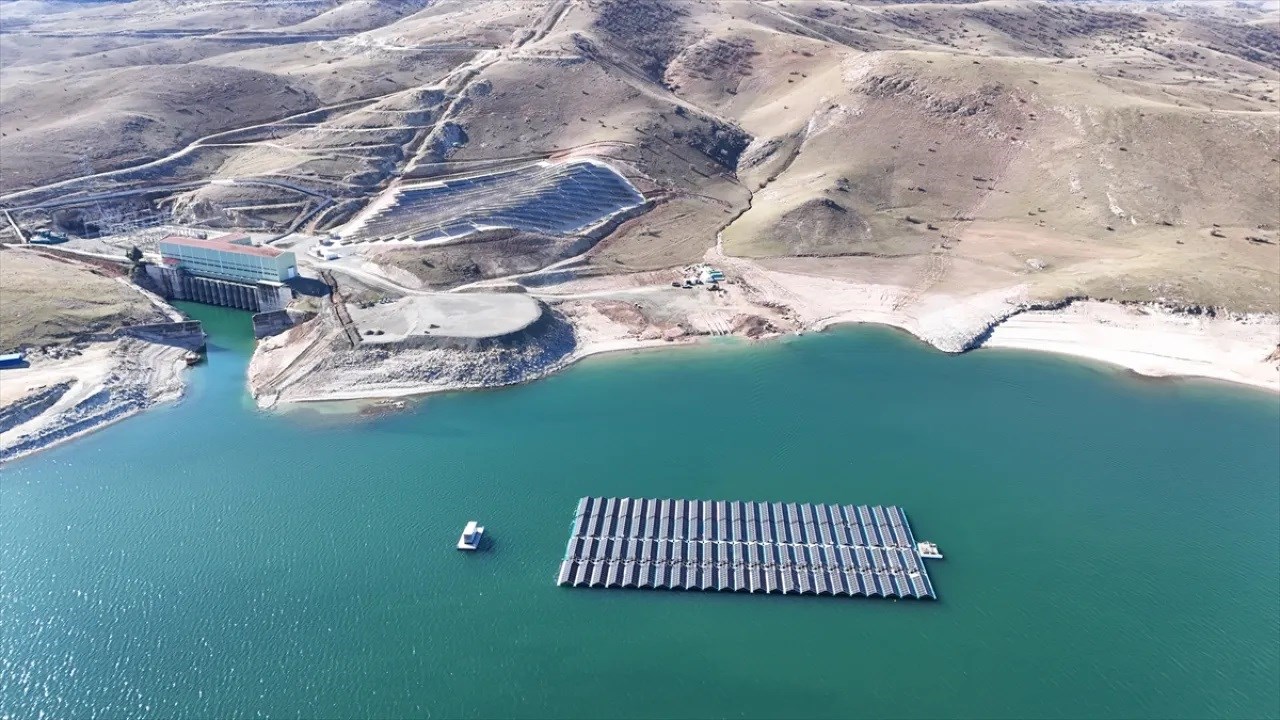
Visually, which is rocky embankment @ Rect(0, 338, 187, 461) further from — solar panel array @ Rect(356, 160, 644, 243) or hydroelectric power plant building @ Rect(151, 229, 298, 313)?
solar panel array @ Rect(356, 160, 644, 243)

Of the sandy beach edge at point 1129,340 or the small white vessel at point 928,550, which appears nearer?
the small white vessel at point 928,550

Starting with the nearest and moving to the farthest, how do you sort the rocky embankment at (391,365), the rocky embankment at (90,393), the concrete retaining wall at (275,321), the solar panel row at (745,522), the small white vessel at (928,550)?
the small white vessel at (928,550) < the solar panel row at (745,522) < the rocky embankment at (90,393) < the rocky embankment at (391,365) < the concrete retaining wall at (275,321)

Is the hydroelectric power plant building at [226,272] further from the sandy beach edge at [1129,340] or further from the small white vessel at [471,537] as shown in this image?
the small white vessel at [471,537]

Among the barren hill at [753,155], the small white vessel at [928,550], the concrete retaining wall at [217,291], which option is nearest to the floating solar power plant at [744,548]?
the small white vessel at [928,550]

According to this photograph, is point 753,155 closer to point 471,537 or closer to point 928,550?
point 928,550

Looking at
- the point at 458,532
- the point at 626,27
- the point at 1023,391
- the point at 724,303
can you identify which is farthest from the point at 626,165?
the point at 458,532

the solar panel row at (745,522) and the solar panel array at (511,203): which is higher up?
the solar panel array at (511,203)

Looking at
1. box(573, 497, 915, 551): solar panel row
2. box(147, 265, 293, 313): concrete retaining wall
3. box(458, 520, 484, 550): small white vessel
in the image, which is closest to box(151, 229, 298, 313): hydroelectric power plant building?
box(147, 265, 293, 313): concrete retaining wall
